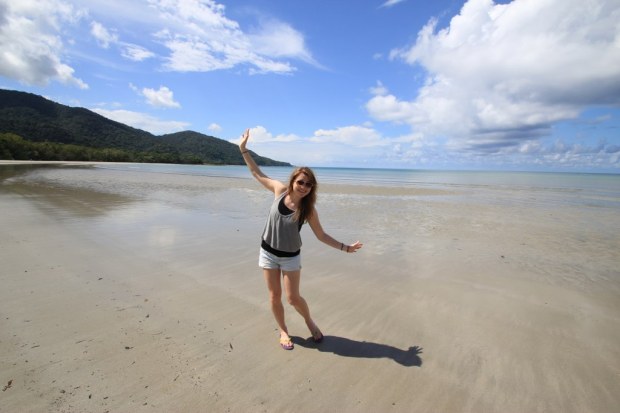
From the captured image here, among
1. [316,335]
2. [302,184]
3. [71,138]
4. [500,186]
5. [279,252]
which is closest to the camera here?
[302,184]

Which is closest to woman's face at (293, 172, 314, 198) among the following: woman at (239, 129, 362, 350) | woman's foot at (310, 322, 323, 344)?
woman at (239, 129, 362, 350)

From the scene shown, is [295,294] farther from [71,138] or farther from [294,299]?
[71,138]

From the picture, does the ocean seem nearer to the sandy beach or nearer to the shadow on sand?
the sandy beach

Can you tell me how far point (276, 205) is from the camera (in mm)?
3771

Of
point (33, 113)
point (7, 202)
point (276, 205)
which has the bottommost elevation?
point (7, 202)

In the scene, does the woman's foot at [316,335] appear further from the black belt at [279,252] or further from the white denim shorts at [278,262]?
the black belt at [279,252]

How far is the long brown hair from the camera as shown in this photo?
3.73 m

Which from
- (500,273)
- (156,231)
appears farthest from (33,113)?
(500,273)

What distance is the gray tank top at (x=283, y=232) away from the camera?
3.71 m

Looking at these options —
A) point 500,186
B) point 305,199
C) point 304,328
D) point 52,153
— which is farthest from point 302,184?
point 52,153

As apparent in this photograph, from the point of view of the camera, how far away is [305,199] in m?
3.80

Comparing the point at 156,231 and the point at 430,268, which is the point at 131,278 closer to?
the point at 156,231

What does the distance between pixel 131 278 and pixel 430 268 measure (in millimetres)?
6223

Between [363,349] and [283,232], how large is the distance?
183 cm
